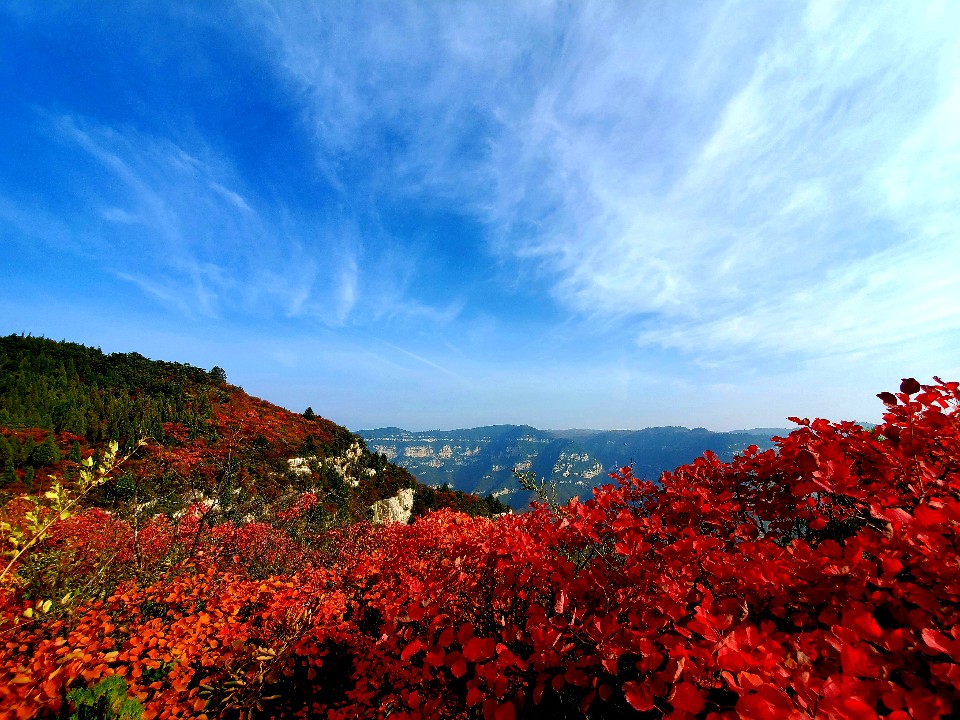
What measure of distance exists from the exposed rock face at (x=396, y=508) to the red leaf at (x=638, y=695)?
22.4 meters

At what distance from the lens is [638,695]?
175cm

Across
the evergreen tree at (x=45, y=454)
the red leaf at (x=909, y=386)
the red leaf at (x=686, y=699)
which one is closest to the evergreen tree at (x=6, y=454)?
the evergreen tree at (x=45, y=454)

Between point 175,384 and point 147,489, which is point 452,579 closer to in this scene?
point 147,489

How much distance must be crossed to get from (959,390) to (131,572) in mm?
13629

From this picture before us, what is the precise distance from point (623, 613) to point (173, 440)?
894 inches

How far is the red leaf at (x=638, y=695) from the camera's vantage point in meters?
1.68

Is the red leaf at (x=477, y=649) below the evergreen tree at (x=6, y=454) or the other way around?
below

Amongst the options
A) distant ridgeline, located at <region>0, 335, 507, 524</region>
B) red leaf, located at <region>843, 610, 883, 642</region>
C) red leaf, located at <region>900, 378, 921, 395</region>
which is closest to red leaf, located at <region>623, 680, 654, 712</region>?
red leaf, located at <region>843, 610, 883, 642</region>

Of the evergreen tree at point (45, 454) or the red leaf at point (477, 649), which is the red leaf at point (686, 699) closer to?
the red leaf at point (477, 649)

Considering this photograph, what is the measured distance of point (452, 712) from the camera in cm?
323

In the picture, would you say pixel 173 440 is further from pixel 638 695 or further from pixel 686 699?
pixel 686 699

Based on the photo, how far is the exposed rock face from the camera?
2317 centimetres

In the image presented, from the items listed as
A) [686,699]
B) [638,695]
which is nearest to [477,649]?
[638,695]

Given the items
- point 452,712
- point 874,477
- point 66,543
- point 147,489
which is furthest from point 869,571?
point 147,489
